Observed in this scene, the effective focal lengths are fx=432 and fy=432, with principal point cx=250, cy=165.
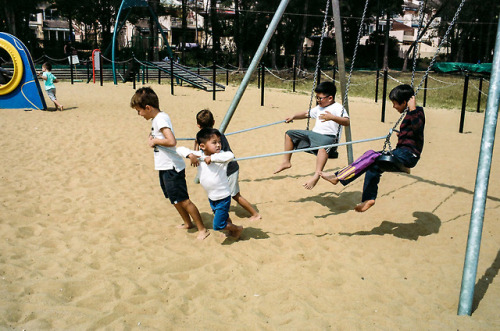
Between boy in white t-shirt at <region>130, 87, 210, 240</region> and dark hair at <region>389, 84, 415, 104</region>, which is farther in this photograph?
dark hair at <region>389, 84, 415, 104</region>

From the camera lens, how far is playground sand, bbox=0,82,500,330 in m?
2.97

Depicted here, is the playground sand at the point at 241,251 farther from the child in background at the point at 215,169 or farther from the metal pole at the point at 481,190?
the child in background at the point at 215,169

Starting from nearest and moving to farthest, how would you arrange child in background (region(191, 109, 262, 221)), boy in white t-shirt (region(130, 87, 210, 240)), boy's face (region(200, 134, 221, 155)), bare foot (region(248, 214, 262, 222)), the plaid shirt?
boy's face (region(200, 134, 221, 155)) → boy in white t-shirt (region(130, 87, 210, 240)) → the plaid shirt → child in background (region(191, 109, 262, 221)) → bare foot (region(248, 214, 262, 222))

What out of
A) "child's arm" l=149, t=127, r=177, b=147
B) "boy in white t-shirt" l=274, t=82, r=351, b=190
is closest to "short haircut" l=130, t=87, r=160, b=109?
"child's arm" l=149, t=127, r=177, b=147

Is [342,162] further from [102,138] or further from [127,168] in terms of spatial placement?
[102,138]

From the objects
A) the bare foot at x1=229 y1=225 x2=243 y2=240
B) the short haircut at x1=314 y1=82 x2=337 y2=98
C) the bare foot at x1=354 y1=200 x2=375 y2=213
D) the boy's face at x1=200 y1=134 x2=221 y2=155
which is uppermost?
the short haircut at x1=314 y1=82 x2=337 y2=98

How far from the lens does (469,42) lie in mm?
→ 40094

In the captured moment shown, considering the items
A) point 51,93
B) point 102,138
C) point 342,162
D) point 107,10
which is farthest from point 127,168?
point 107,10

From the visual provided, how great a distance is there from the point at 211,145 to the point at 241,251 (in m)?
1.05

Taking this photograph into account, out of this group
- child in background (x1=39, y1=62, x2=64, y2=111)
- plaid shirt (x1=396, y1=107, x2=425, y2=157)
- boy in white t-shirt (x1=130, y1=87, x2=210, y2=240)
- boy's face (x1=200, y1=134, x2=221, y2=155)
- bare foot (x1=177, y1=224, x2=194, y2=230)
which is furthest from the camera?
child in background (x1=39, y1=62, x2=64, y2=111)

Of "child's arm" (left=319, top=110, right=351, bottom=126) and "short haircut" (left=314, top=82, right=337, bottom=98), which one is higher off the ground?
"short haircut" (left=314, top=82, right=337, bottom=98)

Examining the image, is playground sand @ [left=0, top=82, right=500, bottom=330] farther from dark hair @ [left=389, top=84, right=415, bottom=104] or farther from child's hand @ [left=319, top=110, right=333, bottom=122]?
dark hair @ [left=389, top=84, right=415, bottom=104]

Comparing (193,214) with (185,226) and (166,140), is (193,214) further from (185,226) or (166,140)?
(166,140)

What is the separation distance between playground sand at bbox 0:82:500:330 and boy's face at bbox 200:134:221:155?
95cm
